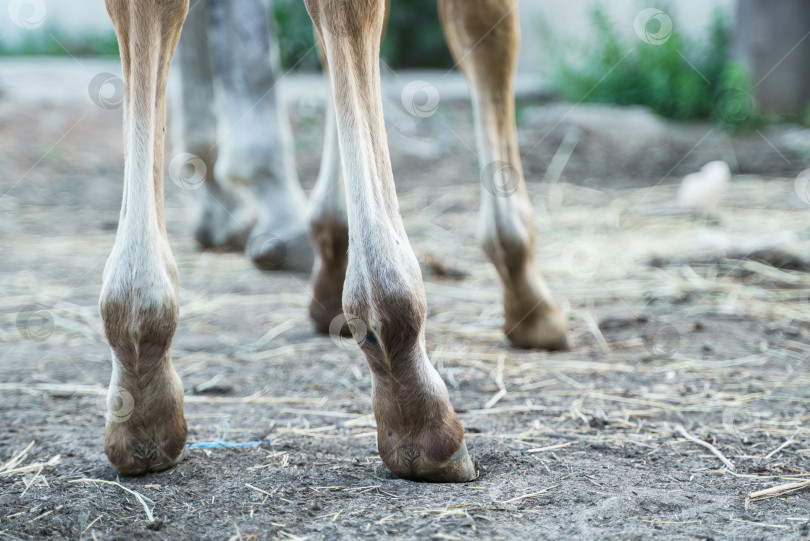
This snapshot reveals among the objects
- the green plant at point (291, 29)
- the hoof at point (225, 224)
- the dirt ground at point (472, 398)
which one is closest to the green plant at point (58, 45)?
the green plant at point (291, 29)

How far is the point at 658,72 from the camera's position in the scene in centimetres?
930

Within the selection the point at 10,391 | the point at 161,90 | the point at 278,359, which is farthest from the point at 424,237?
the point at 161,90

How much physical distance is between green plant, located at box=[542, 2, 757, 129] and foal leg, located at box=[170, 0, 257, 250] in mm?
5205

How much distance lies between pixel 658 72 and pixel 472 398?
7.91 meters

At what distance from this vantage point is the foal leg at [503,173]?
274 centimetres

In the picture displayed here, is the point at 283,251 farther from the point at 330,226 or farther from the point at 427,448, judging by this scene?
the point at 427,448

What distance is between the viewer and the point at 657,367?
8.74 feet

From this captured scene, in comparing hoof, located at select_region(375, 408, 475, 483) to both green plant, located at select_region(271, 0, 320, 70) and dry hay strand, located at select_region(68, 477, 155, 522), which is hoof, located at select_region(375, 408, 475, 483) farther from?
green plant, located at select_region(271, 0, 320, 70)

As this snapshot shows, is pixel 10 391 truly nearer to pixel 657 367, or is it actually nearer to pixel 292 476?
pixel 292 476

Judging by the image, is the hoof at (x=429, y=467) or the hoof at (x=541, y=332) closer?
the hoof at (x=429, y=467)

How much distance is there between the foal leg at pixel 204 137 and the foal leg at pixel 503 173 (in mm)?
2130

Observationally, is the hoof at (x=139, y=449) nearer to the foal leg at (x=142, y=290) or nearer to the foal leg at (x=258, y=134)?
the foal leg at (x=142, y=290)

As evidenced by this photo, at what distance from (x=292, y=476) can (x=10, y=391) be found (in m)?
1.25

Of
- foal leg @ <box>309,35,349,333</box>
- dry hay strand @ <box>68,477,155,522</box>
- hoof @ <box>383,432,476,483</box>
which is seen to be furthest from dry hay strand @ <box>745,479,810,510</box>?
foal leg @ <box>309,35,349,333</box>
